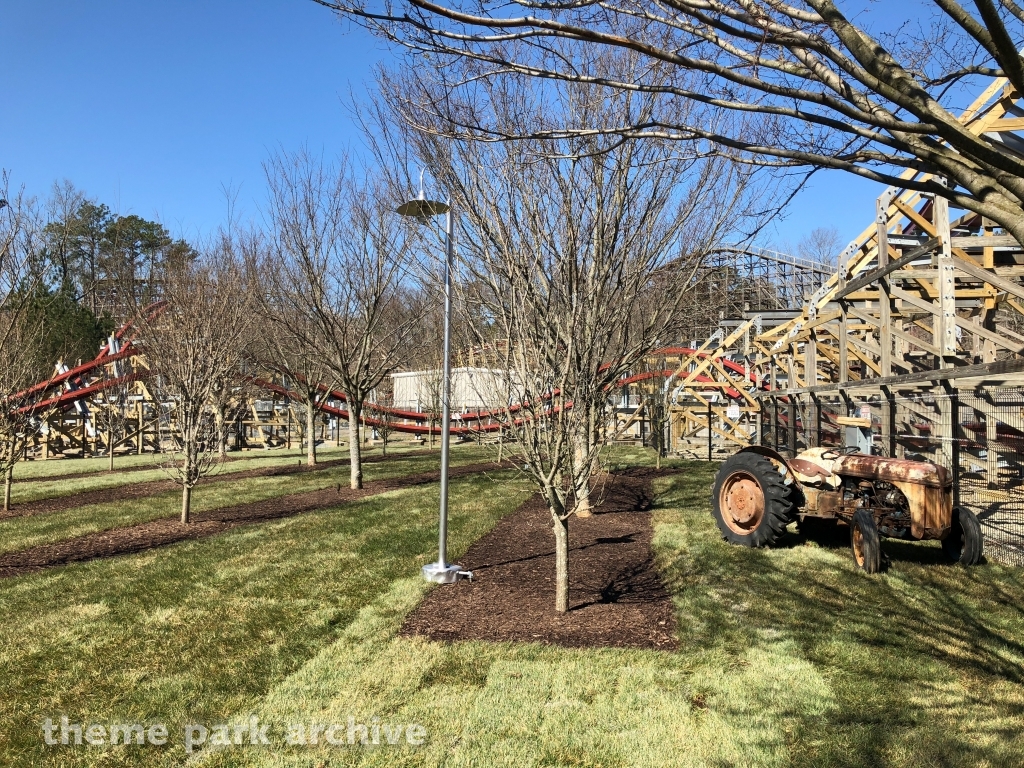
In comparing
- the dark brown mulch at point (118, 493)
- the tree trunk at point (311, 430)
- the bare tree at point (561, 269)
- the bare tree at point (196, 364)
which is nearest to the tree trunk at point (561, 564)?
the bare tree at point (561, 269)

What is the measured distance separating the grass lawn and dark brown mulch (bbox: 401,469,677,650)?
20 cm

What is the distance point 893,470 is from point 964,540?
0.94 metres

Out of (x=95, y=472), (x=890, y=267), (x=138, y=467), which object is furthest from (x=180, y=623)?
(x=138, y=467)

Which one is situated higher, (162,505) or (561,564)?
(561,564)

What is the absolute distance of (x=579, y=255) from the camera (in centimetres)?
649

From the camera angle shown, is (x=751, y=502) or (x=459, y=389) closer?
(x=751, y=502)

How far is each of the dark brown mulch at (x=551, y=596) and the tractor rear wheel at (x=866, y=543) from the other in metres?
2.06

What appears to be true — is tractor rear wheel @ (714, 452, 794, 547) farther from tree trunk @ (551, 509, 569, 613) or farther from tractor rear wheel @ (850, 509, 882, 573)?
tree trunk @ (551, 509, 569, 613)

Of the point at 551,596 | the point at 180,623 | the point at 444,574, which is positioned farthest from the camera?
the point at 444,574

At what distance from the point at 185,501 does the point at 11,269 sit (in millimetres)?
3550

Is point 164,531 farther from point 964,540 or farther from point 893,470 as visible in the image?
point 964,540

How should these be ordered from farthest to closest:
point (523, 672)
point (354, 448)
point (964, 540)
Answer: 1. point (354, 448)
2. point (964, 540)
3. point (523, 672)

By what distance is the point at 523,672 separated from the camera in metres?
4.02

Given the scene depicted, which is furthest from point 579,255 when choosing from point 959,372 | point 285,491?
point 285,491
